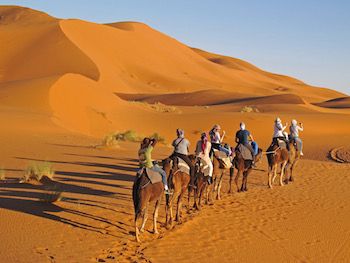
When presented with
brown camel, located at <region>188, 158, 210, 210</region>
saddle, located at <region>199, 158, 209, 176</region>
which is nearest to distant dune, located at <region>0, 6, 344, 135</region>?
brown camel, located at <region>188, 158, 210, 210</region>

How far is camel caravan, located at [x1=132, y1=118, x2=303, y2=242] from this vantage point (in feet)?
31.0

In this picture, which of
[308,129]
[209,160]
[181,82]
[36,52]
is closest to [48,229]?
[209,160]

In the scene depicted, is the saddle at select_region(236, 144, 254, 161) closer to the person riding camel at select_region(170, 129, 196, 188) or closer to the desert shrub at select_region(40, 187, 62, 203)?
the person riding camel at select_region(170, 129, 196, 188)

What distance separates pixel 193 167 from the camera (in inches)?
447

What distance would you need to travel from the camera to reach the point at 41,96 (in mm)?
33719

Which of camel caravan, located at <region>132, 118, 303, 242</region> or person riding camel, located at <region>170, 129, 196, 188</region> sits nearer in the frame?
camel caravan, located at <region>132, 118, 303, 242</region>

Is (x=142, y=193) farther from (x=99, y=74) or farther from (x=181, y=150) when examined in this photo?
(x=99, y=74)

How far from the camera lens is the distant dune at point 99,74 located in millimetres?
34969

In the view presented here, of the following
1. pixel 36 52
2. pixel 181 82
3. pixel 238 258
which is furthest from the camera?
pixel 181 82

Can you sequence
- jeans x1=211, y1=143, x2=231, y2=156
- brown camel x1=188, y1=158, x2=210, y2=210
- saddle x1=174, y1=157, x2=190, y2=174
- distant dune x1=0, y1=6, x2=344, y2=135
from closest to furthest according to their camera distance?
saddle x1=174, y1=157, x2=190, y2=174 → brown camel x1=188, y1=158, x2=210, y2=210 → jeans x1=211, y1=143, x2=231, y2=156 → distant dune x1=0, y1=6, x2=344, y2=135

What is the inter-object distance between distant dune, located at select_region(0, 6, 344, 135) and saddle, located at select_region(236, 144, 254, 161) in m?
15.7

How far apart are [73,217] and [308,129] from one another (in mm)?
29267

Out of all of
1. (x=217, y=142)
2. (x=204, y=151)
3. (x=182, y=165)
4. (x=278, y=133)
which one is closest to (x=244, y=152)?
(x=217, y=142)

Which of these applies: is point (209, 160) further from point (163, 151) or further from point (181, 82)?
point (181, 82)
